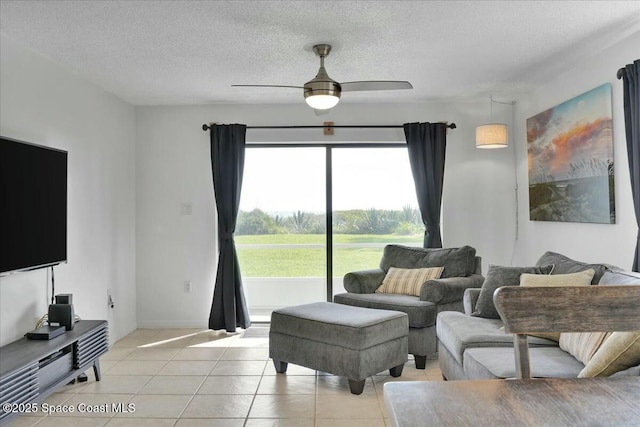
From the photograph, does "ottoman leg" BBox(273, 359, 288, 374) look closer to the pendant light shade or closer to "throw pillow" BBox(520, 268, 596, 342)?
"throw pillow" BBox(520, 268, 596, 342)

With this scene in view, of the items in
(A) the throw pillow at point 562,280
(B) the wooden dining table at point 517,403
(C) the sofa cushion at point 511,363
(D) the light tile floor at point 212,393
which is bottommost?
(D) the light tile floor at point 212,393

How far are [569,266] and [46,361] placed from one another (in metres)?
3.29

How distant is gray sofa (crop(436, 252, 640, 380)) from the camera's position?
2359mm

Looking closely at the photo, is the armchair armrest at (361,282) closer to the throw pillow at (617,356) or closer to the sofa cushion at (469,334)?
the sofa cushion at (469,334)

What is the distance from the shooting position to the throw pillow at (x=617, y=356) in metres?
1.85

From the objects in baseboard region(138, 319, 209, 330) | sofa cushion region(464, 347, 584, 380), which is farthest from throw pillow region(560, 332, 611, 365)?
baseboard region(138, 319, 209, 330)

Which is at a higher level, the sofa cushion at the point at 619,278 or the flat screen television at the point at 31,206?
the flat screen television at the point at 31,206

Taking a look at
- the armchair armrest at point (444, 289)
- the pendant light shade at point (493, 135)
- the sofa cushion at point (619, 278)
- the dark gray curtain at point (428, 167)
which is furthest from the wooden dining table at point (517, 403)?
the dark gray curtain at point (428, 167)

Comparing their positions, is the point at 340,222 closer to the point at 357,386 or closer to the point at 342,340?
the point at 342,340

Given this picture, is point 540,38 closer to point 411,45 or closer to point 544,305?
point 411,45

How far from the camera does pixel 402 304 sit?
13.1 feet

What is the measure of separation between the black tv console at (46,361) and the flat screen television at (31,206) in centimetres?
48

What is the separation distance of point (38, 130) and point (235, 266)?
90.4 inches

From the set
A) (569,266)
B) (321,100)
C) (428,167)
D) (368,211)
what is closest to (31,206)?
(321,100)
